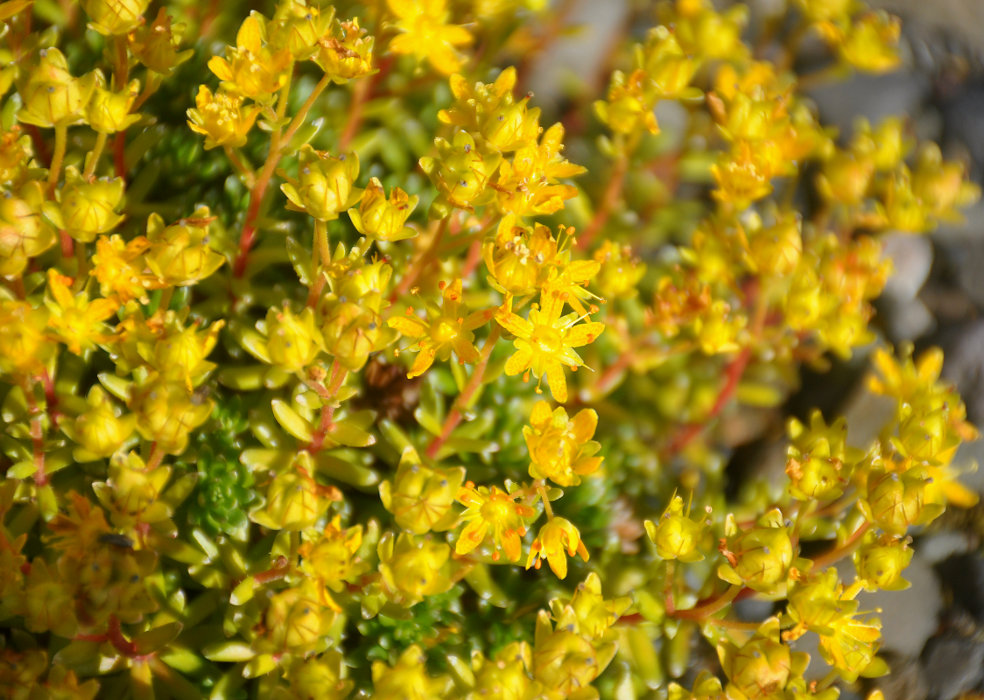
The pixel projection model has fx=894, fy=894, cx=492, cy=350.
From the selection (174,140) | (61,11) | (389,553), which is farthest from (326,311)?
(61,11)

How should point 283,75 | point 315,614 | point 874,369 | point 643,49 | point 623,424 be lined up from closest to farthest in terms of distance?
point 315,614
point 283,75
point 643,49
point 623,424
point 874,369

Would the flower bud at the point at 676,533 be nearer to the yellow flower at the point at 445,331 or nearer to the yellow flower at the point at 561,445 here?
the yellow flower at the point at 561,445

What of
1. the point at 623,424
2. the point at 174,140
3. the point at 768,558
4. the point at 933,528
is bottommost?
the point at 933,528

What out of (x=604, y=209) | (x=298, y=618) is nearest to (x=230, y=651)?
(x=298, y=618)

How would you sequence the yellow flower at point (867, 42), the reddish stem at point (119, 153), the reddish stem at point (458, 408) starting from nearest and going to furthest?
the reddish stem at point (458, 408), the reddish stem at point (119, 153), the yellow flower at point (867, 42)

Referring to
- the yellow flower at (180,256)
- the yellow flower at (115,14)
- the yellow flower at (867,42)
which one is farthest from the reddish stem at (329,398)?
the yellow flower at (867,42)

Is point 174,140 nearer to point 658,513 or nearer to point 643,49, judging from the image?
point 643,49
